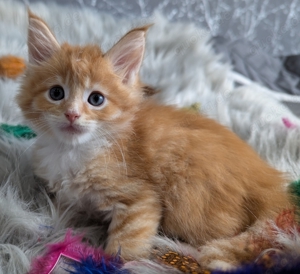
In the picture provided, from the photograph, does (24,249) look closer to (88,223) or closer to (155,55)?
(88,223)

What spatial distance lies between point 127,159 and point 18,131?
0.43 m

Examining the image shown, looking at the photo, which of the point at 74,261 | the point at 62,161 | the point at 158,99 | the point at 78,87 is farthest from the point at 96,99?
the point at 158,99

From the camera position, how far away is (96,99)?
870 mm

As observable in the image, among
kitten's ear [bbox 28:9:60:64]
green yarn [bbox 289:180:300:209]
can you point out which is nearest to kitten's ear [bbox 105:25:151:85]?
kitten's ear [bbox 28:9:60:64]

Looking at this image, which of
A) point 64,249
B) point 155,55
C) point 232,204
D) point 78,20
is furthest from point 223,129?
point 78,20

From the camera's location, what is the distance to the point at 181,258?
0.76m

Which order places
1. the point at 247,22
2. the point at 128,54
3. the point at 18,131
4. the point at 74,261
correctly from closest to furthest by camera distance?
the point at 74,261
the point at 128,54
the point at 18,131
the point at 247,22

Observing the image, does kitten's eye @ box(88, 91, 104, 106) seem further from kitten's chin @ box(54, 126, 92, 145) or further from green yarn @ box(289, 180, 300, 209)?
green yarn @ box(289, 180, 300, 209)

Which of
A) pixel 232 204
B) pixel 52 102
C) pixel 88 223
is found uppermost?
pixel 52 102

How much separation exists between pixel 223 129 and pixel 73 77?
1.23 feet

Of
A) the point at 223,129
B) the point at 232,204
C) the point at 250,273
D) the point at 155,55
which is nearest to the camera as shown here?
the point at 250,273

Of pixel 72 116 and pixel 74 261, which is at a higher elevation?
pixel 72 116

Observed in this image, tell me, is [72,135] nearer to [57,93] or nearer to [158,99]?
[57,93]

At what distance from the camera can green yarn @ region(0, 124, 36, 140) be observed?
1155 millimetres
